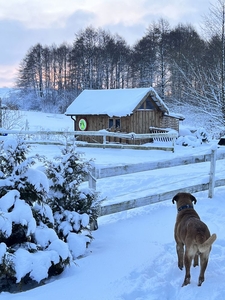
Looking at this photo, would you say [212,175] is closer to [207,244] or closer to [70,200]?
[70,200]

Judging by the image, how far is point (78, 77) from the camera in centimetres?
4575

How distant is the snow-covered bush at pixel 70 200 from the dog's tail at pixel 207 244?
143 centimetres

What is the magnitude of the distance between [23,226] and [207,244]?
5.93ft

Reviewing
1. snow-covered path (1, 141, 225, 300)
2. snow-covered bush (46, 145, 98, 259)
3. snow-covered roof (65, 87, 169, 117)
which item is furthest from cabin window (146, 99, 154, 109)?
snow-covered bush (46, 145, 98, 259)

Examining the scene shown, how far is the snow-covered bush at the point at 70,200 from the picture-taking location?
11.8 ft

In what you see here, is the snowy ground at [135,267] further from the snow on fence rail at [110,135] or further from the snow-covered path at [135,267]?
the snow on fence rail at [110,135]

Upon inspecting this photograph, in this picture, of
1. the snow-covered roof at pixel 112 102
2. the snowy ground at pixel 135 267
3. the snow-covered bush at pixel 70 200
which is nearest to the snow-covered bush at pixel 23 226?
the snowy ground at pixel 135 267

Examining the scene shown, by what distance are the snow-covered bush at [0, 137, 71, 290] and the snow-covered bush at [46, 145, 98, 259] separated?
12.9 inches

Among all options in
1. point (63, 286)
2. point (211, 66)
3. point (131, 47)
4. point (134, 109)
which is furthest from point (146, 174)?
point (131, 47)

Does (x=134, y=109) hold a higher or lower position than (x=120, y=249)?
higher

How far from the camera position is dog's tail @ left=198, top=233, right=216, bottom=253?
2746 millimetres

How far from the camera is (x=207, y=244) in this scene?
2.76m

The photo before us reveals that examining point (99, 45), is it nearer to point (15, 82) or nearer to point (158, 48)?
point (158, 48)

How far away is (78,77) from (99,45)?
230 inches
